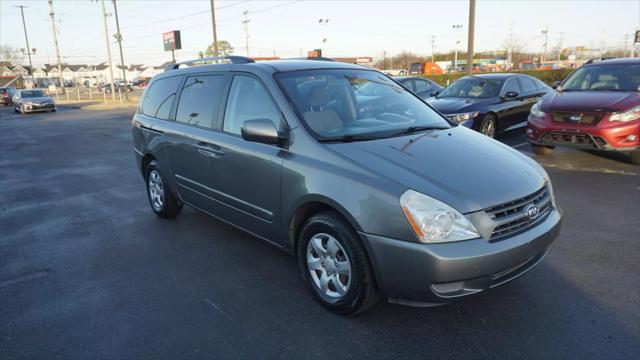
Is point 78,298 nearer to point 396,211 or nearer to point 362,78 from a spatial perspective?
point 396,211

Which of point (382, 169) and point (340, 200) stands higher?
point (382, 169)

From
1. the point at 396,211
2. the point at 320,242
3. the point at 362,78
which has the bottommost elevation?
the point at 320,242

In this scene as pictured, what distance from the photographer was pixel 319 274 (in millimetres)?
3217

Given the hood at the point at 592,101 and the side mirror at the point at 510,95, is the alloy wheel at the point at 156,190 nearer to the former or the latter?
the hood at the point at 592,101

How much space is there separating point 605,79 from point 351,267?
24.4 feet

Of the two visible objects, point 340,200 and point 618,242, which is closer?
point 340,200

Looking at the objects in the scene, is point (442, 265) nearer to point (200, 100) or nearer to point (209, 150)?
point (209, 150)

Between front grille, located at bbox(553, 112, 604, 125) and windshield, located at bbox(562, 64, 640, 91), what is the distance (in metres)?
1.10

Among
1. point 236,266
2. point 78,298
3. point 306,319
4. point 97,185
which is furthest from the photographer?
point 97,185

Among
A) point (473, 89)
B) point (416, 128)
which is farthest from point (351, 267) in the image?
point (473, 89)

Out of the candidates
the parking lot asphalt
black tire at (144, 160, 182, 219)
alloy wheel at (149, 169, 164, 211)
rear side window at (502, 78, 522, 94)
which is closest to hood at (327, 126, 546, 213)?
the parking lot asphalt

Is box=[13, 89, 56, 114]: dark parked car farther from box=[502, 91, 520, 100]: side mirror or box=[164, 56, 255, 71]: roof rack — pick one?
box=[502, 91, 520, 100]: side mirror

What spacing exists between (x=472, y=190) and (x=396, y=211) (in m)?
0.52

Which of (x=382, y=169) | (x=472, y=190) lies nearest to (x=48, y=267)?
(x=382, y=169)
